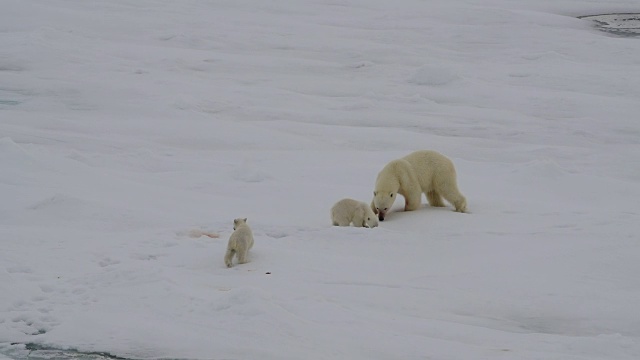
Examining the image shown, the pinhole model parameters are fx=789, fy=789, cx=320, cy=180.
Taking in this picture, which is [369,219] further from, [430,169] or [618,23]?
[618,23]

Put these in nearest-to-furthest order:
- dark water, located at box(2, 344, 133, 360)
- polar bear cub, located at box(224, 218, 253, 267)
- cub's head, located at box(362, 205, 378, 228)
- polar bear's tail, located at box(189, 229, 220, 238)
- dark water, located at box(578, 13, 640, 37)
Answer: dark water, located at box(2, 344, 133, 360)
polar bear cub, located at box(224, 218, 253, 267)
polar bear's tail, located at box(189, 229, 220, 238)
cub's head, located at box(362, 205, 378, 228)
dark water, located at box(578, 13, 640, 37)

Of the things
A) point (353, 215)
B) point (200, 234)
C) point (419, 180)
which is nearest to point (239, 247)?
point (200, 234)

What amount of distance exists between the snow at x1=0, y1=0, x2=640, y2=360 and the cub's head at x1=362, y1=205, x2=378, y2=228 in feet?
0.79

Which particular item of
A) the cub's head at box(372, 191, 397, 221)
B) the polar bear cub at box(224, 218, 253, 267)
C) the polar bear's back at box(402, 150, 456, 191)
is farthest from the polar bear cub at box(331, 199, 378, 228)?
the polar bear cub at box(224, 218, 253, 267)

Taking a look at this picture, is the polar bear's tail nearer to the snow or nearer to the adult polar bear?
the snow

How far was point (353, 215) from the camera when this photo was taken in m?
7.06

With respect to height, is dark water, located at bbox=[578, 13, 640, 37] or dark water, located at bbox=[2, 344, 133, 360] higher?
dark water, located at bbox=[578, 13, 640, 37]

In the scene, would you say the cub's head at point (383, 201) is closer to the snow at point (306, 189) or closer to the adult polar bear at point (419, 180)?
the adult polar bear at point (419, 180)

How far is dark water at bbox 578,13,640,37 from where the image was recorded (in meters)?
22.3

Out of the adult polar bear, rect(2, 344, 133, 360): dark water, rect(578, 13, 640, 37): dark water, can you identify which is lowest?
rect(2, 344, 133, 360): dark water

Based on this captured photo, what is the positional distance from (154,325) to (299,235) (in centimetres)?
229

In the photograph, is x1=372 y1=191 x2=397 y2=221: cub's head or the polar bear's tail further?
x1=372 y1=191 x2=397 y2=221: cub's head

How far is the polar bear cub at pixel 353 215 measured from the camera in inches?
276

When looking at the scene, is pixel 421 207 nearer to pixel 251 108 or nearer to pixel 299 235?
pixel 299 235
